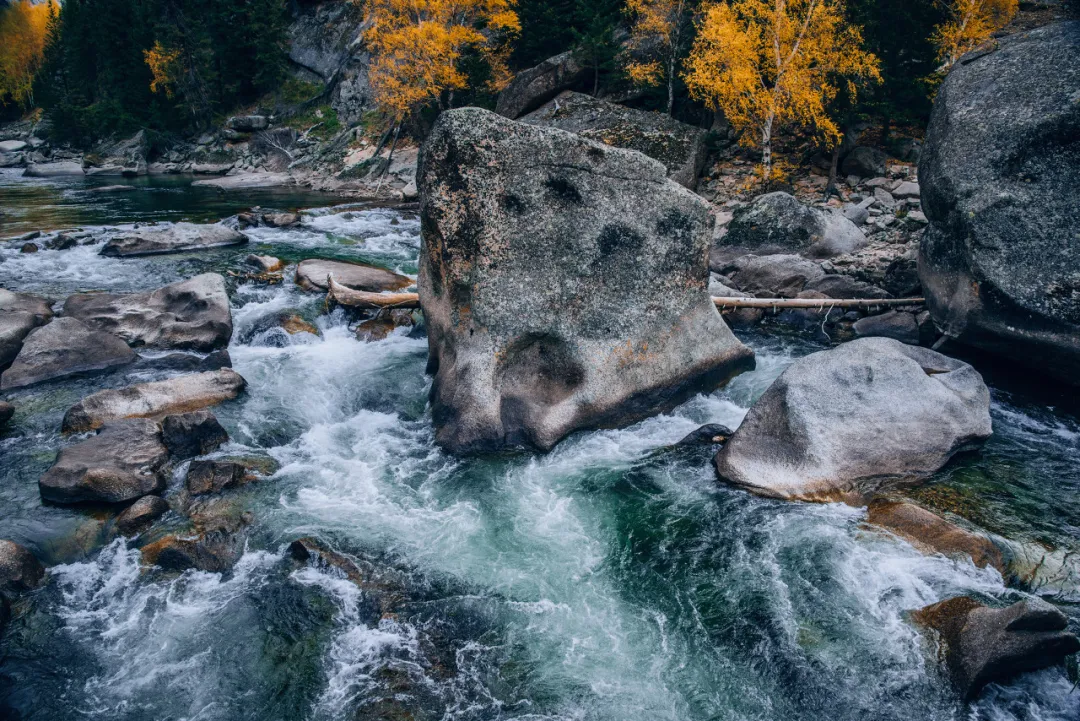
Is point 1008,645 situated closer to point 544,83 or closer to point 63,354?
point 63,354

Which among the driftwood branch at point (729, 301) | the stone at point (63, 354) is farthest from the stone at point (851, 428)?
the stone at point (63, 354)

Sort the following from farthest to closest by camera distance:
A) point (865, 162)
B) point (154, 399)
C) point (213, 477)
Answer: point (865, 162), point (154, 399), point (213, 477)

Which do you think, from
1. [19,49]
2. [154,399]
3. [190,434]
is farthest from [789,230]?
[19,49]

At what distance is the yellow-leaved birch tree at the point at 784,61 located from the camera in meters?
20.5

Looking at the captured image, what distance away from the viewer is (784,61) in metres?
21.3

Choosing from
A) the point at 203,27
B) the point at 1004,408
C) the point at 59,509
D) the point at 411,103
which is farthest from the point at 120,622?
the point at 203,27

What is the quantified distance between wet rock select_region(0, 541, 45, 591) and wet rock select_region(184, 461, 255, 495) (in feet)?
5.60

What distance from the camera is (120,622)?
20.2 feet

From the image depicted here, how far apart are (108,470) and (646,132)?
22667mm

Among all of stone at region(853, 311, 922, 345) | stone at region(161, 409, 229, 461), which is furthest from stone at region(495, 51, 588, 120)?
stone at region(161, 409, 229, 461)

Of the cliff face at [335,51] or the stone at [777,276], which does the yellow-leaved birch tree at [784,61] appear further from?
the cliff face at [335,51]

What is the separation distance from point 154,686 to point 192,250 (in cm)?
1743

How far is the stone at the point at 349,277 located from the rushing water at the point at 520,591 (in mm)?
6076

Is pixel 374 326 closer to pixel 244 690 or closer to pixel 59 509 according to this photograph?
pixel 59 509
